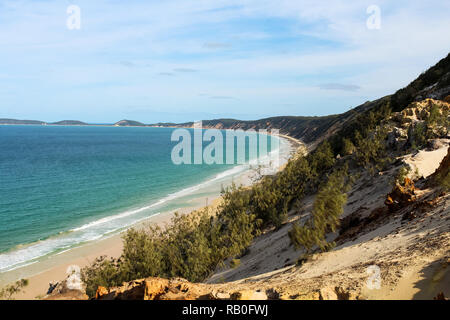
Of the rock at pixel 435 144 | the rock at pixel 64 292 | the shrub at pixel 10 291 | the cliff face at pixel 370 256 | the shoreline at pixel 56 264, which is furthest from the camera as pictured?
the shoreline at pixel 56 264

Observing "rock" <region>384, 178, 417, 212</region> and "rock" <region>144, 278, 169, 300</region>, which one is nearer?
"rock" <region>144, 278, 169, 300</region>

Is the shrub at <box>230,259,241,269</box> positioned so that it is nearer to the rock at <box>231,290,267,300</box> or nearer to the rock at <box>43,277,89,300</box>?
the rock at <box>43,277,89,300</box>

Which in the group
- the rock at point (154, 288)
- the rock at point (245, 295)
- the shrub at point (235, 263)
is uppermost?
the rock at point (245, 295)

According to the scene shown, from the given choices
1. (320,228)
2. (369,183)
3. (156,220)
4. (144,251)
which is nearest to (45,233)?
(156,220)

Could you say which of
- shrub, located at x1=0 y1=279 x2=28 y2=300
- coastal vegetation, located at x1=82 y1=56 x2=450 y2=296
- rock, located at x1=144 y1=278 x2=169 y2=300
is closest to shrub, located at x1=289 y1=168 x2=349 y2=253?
coastal vegetation, located at x1=82 y1=56 x2=450 y2=296

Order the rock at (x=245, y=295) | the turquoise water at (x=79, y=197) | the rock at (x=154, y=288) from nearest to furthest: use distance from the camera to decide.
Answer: the rock at (x=245, y=295) < the rock at (x=154, y=288) < the turquoise water at (x=79, y=197)

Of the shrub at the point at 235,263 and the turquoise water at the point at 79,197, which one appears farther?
the turquoise water at the point at 79,197

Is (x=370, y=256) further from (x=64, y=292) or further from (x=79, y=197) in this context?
(x=79, y=197)

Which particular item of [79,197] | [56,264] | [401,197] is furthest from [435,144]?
[79,197]

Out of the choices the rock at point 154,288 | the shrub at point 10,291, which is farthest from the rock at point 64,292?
the rock at point 154,288

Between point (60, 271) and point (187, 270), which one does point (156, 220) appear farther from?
point (187, 270)

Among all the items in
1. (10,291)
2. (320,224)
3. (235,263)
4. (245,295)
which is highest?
(245,295)

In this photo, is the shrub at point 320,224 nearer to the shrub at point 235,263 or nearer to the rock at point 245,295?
the shrub at point 235,263

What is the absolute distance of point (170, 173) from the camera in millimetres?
67938
